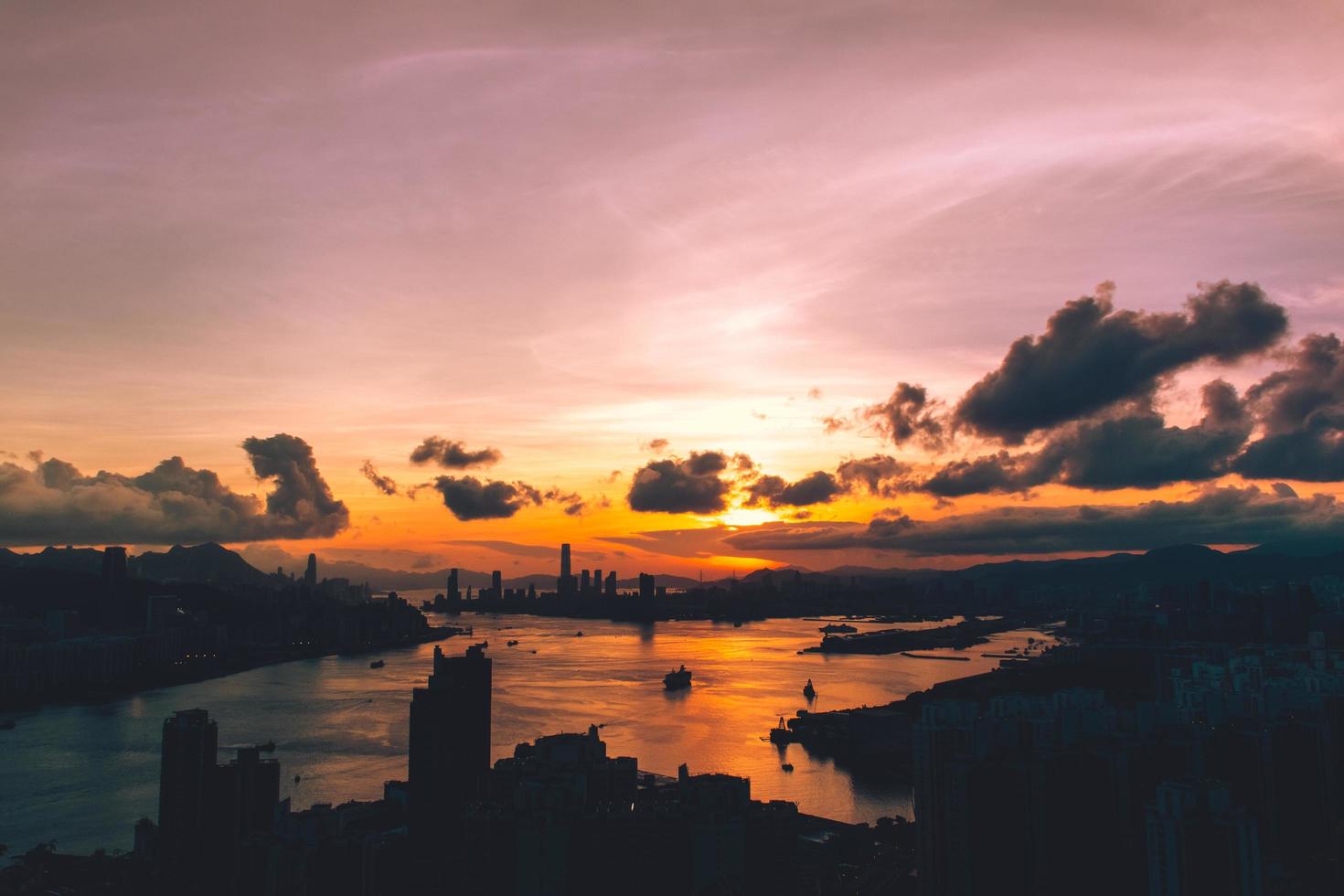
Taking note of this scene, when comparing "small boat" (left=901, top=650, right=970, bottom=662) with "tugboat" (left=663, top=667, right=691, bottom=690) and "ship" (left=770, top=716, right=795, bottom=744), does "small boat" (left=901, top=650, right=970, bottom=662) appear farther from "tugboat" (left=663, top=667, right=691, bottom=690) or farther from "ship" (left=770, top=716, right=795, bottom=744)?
"ship" (left=770, top=716, right=795, bottom=744)

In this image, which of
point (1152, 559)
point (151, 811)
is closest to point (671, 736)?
point (151, 811)

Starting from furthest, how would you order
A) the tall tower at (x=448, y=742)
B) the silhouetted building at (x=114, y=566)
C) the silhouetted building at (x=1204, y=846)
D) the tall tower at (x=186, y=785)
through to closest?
the silhouetted building at (x=114, y=566), the tall tower at (x=448, y=742), the tall tower at (x=186, y=785), the silhouetted building at (x=1204, y=846)

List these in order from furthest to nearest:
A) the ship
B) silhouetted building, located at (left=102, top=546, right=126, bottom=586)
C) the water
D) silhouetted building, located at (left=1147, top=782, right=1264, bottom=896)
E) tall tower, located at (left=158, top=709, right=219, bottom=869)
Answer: silhouetted building, located at (left=102, top=546, right=126, bottom=586) → the ship → the water → tall tower, located at (left=158, top=709, right=219, bottom=869) → silhouetted building, located at (left=1147, top=782, right=1264, bottom=896)

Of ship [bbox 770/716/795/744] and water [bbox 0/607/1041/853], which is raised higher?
ship [bbox 770/716/795/744]

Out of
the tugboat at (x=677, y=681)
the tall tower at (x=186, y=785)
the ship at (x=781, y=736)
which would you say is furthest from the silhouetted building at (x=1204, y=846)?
the tugboat at (x=677, y=681)

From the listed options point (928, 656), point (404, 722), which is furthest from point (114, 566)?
point (928, 656)

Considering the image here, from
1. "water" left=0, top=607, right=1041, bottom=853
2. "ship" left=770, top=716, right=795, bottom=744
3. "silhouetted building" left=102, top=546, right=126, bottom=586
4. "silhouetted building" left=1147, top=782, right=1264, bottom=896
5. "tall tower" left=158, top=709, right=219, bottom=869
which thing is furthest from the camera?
"silhouetted building" left=102, top=546, right=126, bottom=586

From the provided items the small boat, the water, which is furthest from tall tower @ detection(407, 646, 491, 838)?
the small boat

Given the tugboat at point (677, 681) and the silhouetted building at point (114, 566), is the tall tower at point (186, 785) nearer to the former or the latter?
the tugboat at point (677, 681)

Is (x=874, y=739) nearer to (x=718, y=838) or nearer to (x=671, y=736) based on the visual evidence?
(x=671, y=736)
